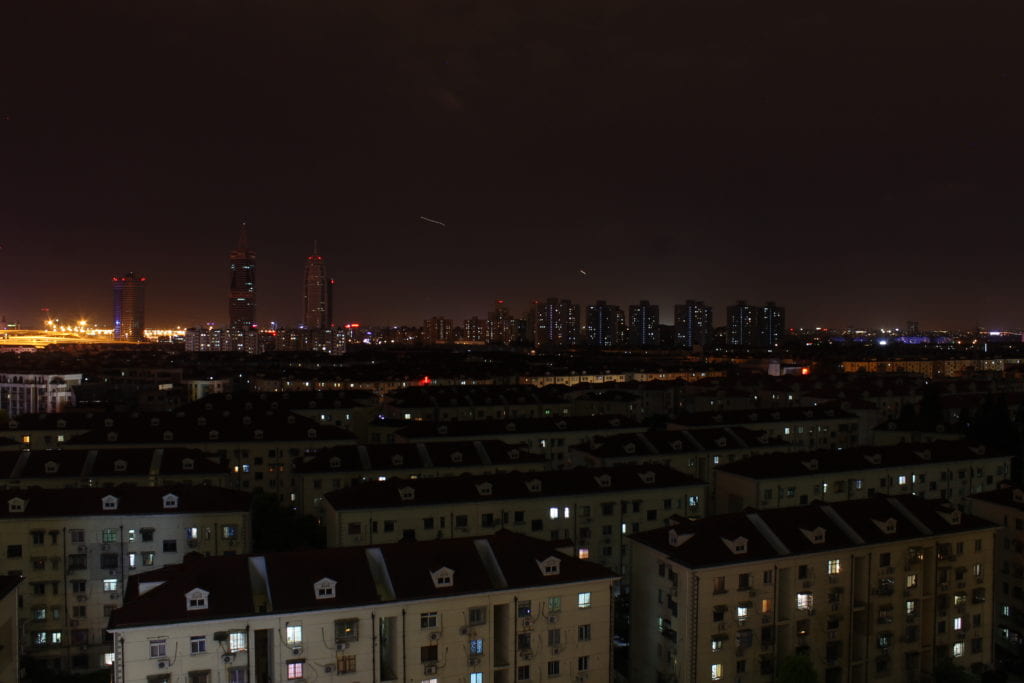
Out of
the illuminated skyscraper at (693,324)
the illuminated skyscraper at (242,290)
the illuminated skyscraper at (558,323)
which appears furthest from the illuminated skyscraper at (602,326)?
the illuminated skyscraper at (242,290)

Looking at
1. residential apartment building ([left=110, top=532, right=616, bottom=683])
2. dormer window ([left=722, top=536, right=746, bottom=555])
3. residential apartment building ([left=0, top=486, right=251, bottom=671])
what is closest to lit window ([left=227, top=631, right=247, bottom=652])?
residential apartment building ([left=110, top=532, right=616, bottom=683])

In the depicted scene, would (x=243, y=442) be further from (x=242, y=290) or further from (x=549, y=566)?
(x=242, y=290)

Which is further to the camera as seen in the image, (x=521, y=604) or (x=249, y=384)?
(x=249, y=384)

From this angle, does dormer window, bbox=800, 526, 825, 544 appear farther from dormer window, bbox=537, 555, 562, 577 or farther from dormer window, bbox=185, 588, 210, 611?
dormer window, bbox=185, 588, 210, 611

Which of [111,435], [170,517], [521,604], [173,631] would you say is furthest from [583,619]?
[111,435]

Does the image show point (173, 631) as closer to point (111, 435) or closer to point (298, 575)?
point (298, 575)

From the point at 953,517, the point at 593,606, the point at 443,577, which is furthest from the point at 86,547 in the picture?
the point at 953,517
